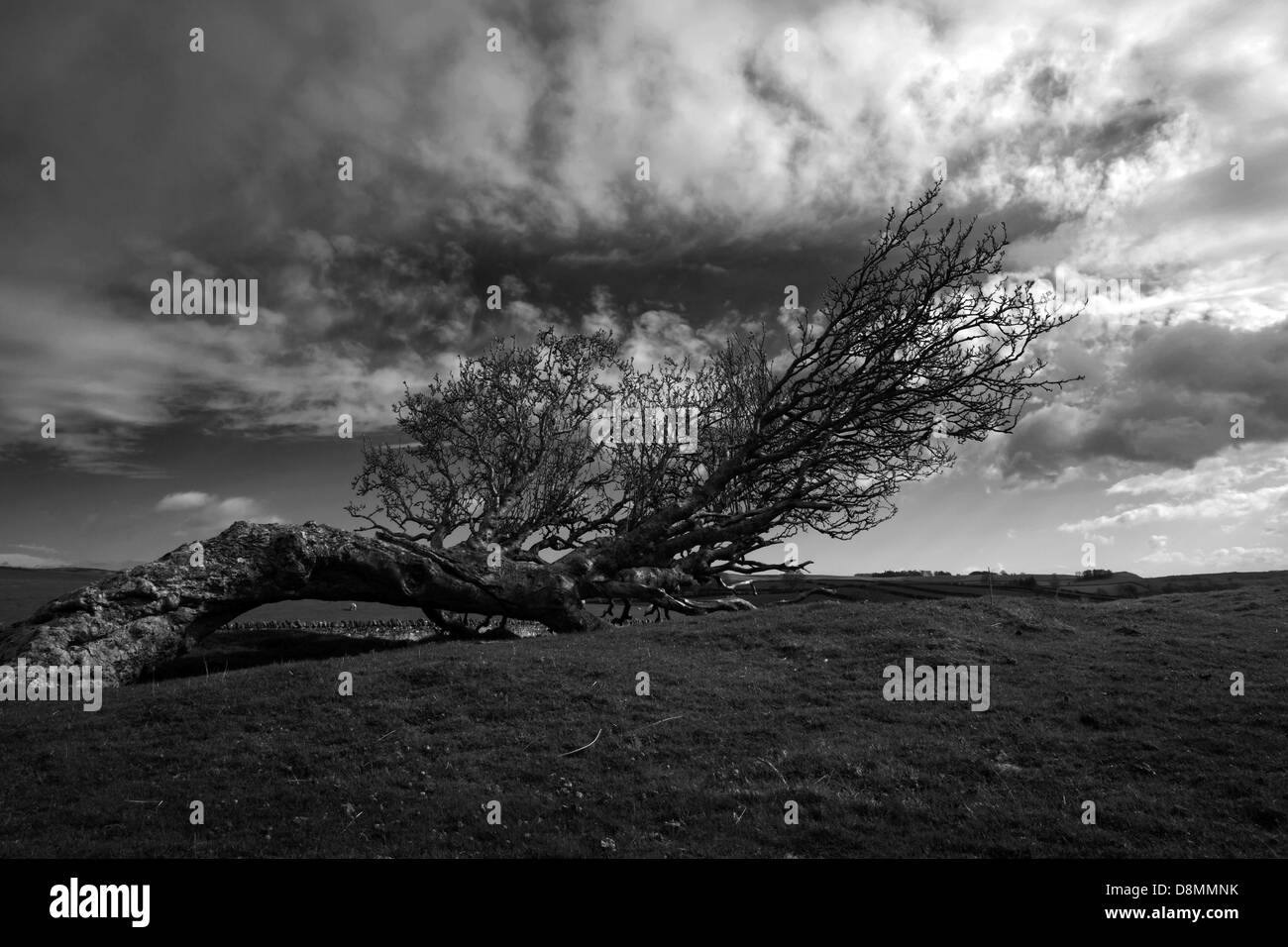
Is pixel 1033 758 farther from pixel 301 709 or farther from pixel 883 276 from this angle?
pixel 883 276

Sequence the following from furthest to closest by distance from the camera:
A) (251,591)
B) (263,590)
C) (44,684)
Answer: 1. (263,590)
2. (251,591)
3. (44,684)

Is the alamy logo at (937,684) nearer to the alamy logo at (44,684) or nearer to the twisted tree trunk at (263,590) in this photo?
the twisted tree trunk at (263,590)

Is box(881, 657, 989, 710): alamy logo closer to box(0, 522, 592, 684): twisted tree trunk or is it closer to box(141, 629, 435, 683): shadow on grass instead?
box(0, 522, 592, 684): twisted tree trunk

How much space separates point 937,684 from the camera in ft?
53.3

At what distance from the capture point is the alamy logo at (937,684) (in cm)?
1525

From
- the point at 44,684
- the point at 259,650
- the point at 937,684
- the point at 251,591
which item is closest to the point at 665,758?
the point at 937,684

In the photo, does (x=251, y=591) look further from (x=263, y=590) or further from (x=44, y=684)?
(x=44, y=684)

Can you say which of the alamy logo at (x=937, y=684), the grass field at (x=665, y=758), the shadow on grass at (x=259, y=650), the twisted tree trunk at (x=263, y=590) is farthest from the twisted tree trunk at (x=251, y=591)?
the alamy logo at (x=937, y=684)

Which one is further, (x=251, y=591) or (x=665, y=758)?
(x=251, y=591)

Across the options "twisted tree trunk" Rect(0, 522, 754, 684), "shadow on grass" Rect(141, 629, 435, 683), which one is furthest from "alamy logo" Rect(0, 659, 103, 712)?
"shadow on grass" Rect(141, 629, 435, 683)

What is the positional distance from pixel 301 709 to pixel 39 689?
6.74 meters

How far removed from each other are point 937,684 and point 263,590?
1749 cm

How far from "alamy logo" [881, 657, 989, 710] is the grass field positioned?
37 centimetres

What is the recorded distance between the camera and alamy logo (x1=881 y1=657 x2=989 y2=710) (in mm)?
15250
